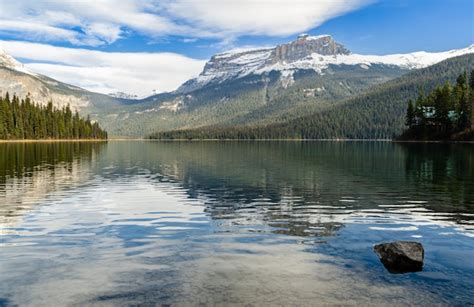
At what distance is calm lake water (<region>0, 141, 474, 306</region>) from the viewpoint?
55.9 feet

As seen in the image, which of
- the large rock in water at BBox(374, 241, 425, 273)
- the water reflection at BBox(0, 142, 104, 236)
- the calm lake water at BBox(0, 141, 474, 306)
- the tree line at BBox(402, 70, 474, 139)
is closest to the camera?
the calm lake water at BBox(0, 141, 474, 306)

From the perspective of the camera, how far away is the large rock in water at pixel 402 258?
1997 cm

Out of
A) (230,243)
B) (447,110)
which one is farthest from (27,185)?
(447,110)

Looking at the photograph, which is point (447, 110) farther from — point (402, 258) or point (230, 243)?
point (230, 243)

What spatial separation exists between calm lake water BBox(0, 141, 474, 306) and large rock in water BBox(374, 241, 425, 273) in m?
0.55

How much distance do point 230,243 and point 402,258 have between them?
9567 millimetres

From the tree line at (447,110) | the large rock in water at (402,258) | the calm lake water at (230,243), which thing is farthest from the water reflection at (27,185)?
the tree line at (447,110)

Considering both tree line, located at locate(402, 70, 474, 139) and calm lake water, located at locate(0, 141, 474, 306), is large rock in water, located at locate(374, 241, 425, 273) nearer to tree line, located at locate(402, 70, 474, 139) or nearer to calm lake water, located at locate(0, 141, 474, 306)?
calm lake water, located at locate(0, 141, 474, 306)

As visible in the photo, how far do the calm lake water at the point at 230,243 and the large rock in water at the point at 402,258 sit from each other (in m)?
0.55

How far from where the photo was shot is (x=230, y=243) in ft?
80.4

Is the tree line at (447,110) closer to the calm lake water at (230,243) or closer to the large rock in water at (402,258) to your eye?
the calm lake water at (230,243)

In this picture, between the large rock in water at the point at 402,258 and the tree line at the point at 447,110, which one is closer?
the large rock in water at the point at 402,258

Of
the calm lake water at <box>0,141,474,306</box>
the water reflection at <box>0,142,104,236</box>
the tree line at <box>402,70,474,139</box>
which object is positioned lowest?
the calm lake water at <box>0,141,474,306</box>

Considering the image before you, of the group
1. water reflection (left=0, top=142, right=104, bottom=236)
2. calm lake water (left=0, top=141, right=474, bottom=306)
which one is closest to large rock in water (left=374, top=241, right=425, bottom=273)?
calm lake water (left=0, top=141, right=474, bottom=306)
